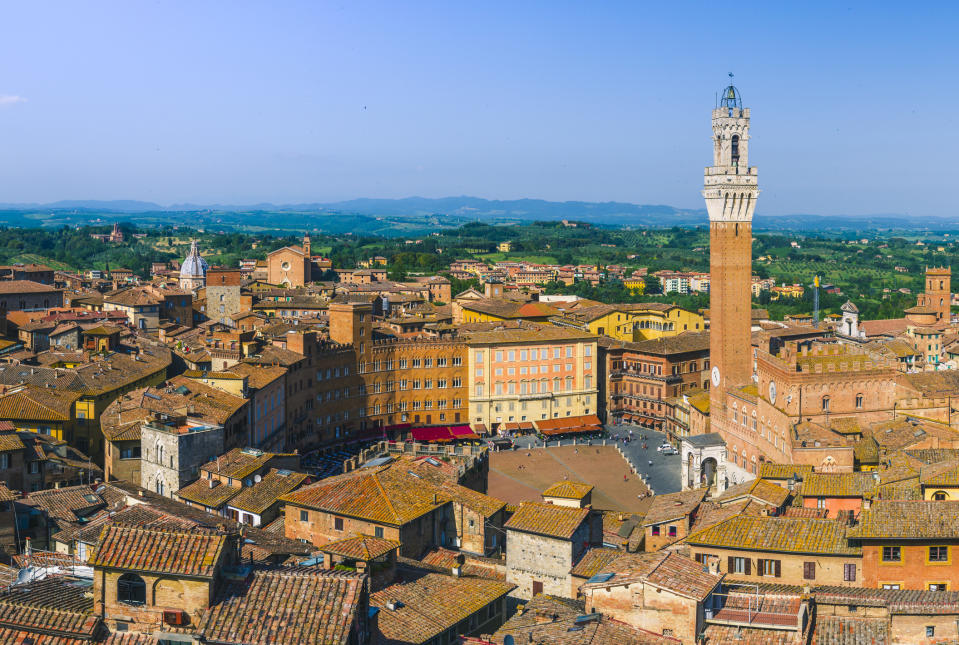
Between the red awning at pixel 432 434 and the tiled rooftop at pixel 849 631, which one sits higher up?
the tiled rooftop at pixel 849 631

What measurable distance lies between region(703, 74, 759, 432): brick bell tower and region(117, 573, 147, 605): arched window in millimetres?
57360

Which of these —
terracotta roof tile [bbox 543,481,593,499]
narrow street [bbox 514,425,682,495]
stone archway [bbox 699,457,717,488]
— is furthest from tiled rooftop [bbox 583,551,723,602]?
stone archway [bbox 699,457,717,488]

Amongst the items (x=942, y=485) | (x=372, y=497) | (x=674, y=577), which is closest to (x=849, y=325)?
(x=942, y=485)

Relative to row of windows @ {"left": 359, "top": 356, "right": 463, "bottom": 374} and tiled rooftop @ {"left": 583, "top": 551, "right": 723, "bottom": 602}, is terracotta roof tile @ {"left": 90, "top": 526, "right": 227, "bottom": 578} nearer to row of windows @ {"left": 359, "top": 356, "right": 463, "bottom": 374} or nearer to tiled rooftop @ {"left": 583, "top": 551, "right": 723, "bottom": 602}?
tiled rooftop @ {"left": 583, "top": 551, "right": 723, "bottom": 602}

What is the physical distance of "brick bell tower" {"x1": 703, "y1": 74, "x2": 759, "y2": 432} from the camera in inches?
2746

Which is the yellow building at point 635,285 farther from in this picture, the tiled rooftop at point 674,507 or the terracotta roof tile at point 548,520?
the terracotta roof tile at point 548,520

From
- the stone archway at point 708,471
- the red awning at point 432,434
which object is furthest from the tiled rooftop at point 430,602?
the red awning at point 432,434

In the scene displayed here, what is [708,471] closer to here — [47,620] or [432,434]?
[432,434]

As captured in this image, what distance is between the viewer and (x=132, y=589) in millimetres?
15445

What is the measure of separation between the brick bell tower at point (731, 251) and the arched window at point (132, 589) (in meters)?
57.4

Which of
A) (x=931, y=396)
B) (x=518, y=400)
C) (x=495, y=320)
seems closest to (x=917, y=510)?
(x=931, y=396)

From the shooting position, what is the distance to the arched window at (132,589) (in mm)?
15391

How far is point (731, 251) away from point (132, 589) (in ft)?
194

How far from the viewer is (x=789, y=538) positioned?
103ft
